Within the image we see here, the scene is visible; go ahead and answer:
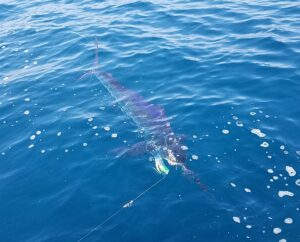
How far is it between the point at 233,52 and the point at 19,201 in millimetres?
9983

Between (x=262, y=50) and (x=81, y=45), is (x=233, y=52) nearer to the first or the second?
(x=262, y=50)

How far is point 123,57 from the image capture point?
15461 millimetres

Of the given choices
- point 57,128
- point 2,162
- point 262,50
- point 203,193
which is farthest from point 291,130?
point 2,162

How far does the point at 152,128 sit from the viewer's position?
11.6m

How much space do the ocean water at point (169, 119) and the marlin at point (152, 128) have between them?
0.74ft

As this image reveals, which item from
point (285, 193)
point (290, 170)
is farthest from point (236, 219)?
point (290, 170)


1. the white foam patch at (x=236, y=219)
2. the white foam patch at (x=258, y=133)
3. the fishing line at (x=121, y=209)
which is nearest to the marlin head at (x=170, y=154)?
the fishing line at (x=121, y=209)

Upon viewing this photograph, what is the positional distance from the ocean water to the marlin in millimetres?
227

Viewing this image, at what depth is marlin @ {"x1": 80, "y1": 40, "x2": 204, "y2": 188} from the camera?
10.1 metres

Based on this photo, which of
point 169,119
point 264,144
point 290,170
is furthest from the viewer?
point 169,119

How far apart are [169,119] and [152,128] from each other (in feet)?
2.19

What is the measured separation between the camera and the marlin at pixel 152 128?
33.3 feet

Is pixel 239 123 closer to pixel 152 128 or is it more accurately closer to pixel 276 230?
pixel 152 128

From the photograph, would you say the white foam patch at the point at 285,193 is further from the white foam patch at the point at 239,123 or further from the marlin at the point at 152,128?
the white foam patch at the point at 239,123
